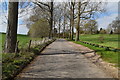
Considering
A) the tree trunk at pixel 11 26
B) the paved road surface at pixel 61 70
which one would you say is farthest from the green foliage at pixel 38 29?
the paved road surface at pixel 61 70

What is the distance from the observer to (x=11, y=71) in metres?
5.15

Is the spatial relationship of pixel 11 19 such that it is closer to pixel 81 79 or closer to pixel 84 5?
pixel 81 79

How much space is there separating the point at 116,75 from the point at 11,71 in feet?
12.4

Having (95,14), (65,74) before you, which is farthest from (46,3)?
(65,74)

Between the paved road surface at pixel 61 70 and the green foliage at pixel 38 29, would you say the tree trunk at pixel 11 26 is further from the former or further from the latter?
the green foliage at pixel 38 29

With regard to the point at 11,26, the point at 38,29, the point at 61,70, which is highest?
the point at 38,29

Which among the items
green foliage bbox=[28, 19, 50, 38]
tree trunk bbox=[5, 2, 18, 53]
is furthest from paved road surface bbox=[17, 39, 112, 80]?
green foliage bbox=[28, 19, 50, 38]

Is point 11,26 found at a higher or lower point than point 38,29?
lower

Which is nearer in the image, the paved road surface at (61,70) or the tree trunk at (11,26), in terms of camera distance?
the paved road surface at (61,70)

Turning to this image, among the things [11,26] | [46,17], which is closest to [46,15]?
[46,17]

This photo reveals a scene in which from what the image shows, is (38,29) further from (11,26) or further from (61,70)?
(61,70)

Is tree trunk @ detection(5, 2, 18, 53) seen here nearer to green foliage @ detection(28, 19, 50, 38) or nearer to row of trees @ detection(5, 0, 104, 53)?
row of trees @ detection(5, 0, 104, 53)

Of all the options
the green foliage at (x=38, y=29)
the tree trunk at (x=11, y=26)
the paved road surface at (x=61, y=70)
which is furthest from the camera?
the green foliage at (x=38, y=29)

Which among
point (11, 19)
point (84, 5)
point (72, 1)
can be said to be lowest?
point (11, 19)
